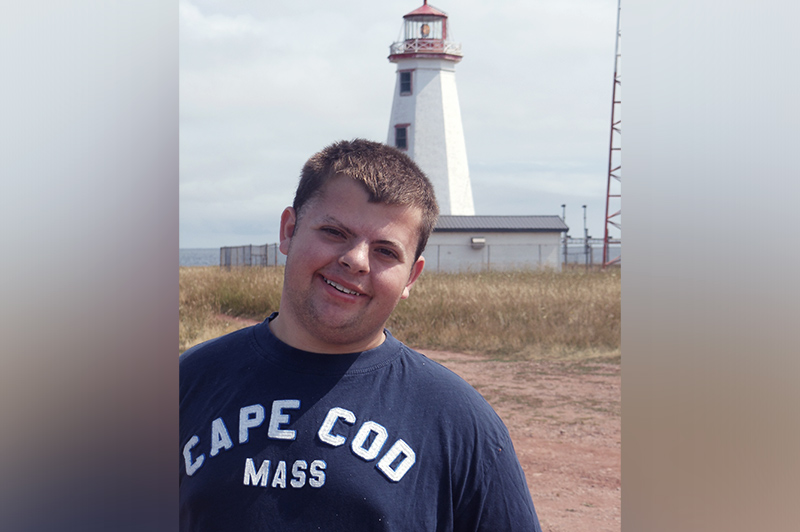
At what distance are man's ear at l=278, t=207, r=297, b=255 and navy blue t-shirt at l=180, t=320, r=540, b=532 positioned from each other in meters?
0.20

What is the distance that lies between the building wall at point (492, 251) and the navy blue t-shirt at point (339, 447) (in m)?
26.0

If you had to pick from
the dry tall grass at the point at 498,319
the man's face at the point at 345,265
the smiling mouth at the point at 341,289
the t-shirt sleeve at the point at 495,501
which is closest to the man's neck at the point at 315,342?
the man's face at the point at 345,265

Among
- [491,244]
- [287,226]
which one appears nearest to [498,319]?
[287,226]

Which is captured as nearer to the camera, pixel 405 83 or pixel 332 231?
pixel 332 231

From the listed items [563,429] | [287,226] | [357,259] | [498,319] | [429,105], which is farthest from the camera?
[429,105]

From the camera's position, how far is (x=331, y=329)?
1329 millimetres

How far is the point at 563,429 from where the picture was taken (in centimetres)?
641

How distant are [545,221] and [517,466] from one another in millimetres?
28705

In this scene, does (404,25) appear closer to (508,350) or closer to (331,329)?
(508,350)

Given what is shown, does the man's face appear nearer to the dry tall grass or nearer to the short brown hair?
the short brown hair

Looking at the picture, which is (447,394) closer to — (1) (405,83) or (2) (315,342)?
(2) (315,342)

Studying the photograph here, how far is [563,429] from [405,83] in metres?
22.2
